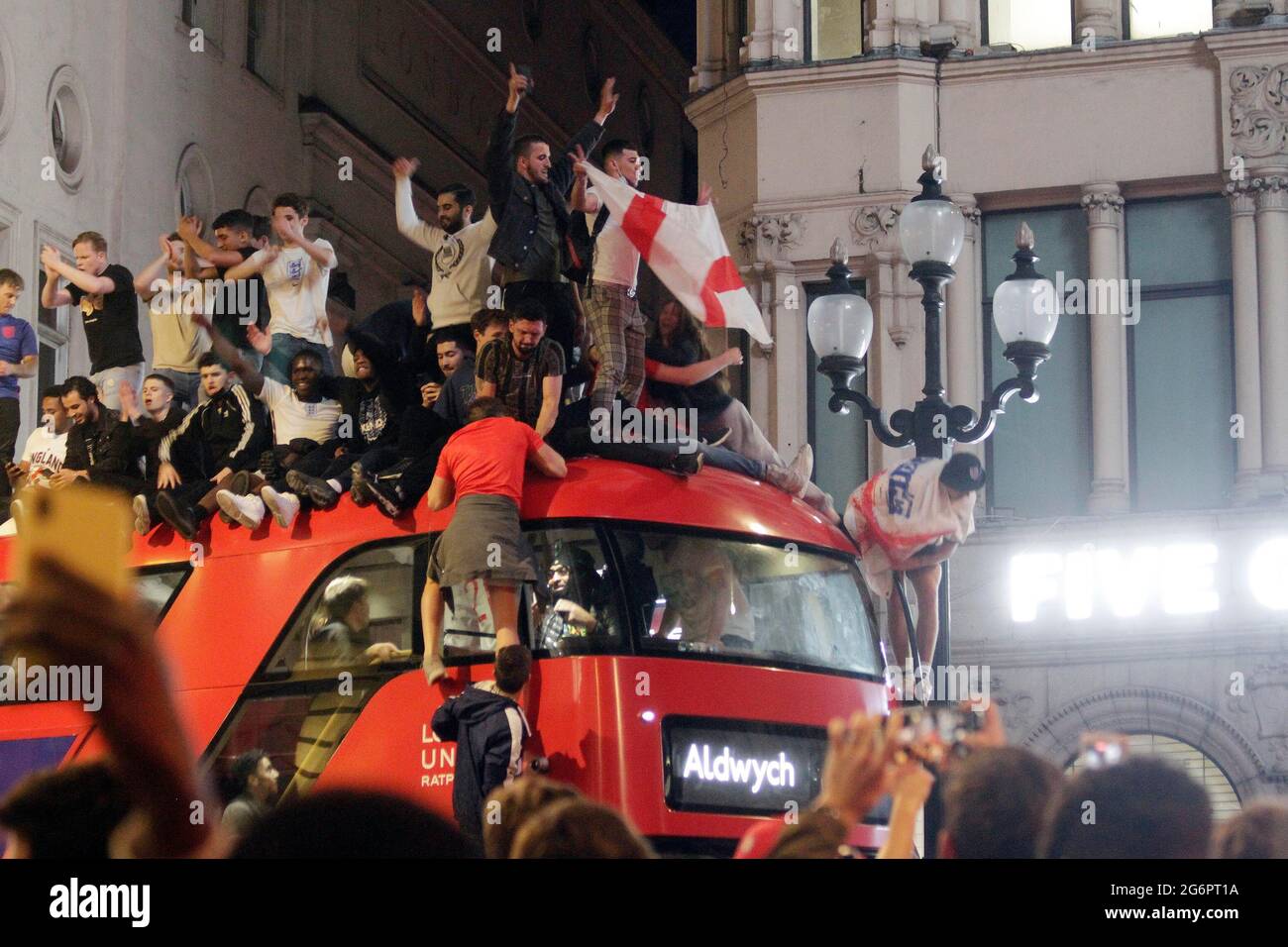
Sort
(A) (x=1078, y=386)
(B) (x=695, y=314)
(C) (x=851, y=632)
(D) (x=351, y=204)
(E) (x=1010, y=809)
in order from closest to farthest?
(E) (x=1010, y=809), (C) (x=851, y=632), (B) (x=695, y=314), (A) (x=1078, y=386), (D) (x=351, y=204)

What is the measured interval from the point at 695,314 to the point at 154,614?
11.3 feet

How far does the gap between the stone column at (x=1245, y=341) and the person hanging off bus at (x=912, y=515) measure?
10439 millimetres

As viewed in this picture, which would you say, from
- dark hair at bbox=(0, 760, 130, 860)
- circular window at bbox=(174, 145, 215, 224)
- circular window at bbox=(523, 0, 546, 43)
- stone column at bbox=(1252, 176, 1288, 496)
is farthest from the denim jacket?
circular window at bbox=(523, 0, 546, 43)

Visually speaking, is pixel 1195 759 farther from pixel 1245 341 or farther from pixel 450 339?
pixel 450 339

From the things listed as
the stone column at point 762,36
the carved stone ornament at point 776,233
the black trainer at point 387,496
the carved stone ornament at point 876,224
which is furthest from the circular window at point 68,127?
the black trainer at point 387,496

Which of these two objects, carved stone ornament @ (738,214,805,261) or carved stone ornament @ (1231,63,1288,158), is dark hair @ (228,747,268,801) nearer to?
carved stone ornament @ (738,214,805,261)

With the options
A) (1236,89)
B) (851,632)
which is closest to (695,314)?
(851,632)

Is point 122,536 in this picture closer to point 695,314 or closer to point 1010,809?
point 695,314

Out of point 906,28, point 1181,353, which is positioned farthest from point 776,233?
point 1181,353

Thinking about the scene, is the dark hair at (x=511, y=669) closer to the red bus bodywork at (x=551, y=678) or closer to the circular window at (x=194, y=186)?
the red bus bodywork at (x=551, y=678)

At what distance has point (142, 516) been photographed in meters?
12.3

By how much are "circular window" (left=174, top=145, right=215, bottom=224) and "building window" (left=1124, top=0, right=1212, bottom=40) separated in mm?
10208

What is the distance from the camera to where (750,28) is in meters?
23.8

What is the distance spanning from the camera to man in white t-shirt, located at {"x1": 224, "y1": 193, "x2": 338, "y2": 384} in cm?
1345
